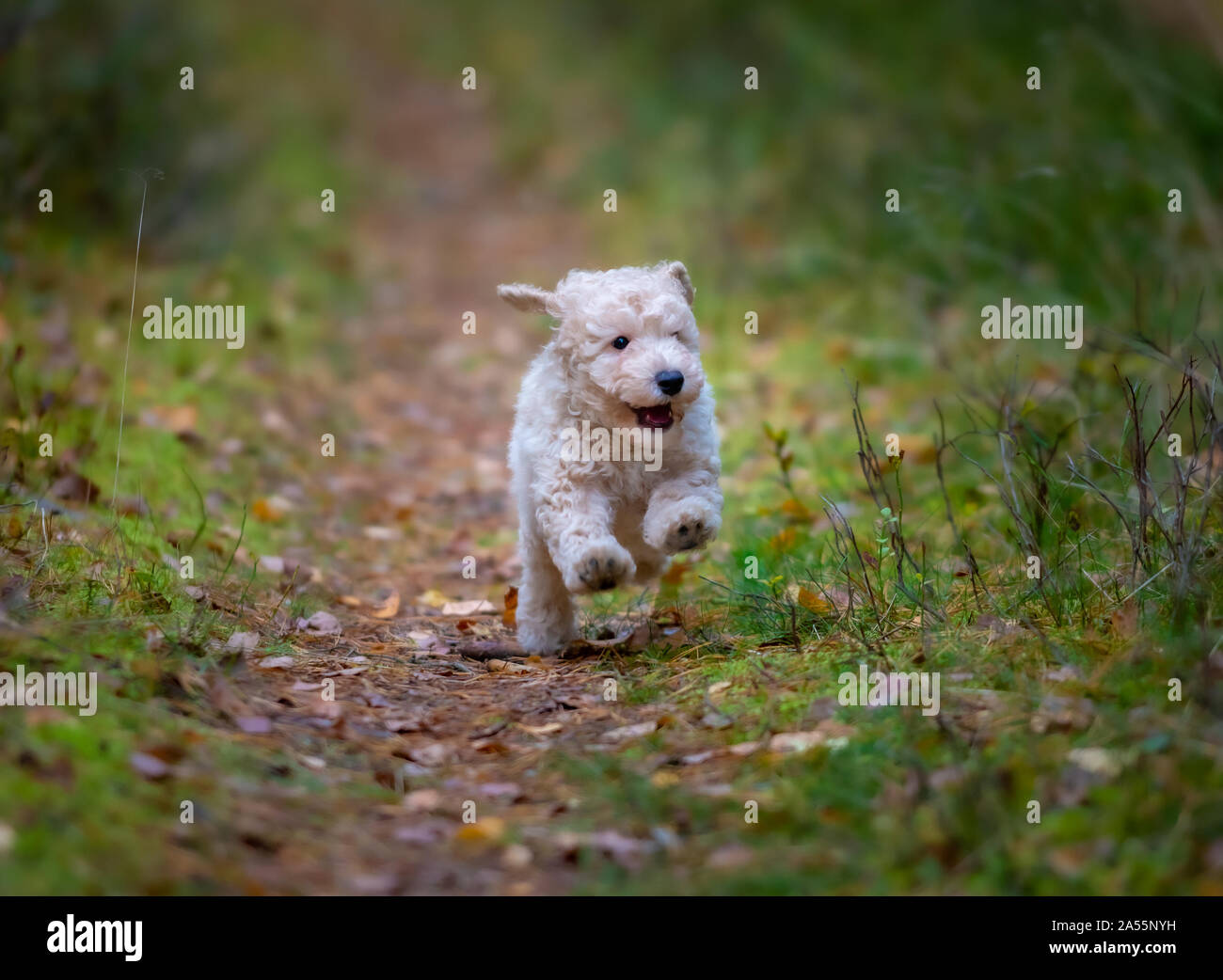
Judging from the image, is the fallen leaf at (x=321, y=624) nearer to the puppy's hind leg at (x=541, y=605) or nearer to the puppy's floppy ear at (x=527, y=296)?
the puppy's hind leg at (x=541, y=605)

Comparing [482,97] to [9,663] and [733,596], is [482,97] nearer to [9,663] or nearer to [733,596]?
[733,596]

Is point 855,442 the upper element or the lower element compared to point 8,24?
lower

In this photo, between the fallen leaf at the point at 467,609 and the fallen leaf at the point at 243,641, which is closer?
the fallen leaf at the point at 243,641

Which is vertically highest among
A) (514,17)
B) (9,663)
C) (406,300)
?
(514,17)

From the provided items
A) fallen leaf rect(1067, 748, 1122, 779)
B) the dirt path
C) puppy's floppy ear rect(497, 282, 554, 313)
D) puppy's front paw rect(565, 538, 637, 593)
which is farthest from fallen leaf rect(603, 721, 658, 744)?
puppy's floppy ear rect(497, 282, 554, 313)

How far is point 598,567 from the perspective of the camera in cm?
425

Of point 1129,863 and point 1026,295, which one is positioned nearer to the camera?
point 1129,863

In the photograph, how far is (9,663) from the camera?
142 inches

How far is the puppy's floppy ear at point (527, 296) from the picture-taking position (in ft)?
15.7

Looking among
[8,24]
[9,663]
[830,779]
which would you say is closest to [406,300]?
[8,24]

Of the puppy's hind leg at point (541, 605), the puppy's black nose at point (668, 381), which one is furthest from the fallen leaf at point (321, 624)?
the puppy's black nose at point (668, 381)

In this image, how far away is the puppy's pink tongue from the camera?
4.46m

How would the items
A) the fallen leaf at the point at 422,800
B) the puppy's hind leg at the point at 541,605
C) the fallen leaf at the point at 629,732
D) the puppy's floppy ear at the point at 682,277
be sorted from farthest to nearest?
1. the puppy's hind leg at the point at 541,605
2. the puppy's floppy ear at the point at 682,277
3. the fallen leaf at the point at 629,732
4. the fallen leaf at the point at 422,800

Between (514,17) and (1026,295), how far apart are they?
49.1 ft
